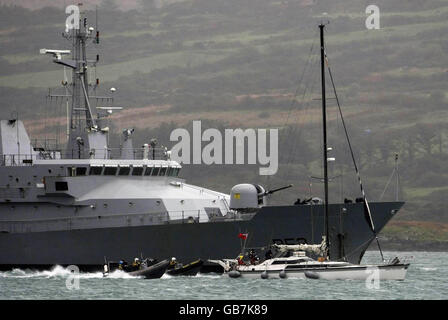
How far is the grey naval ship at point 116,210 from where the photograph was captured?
189 feet

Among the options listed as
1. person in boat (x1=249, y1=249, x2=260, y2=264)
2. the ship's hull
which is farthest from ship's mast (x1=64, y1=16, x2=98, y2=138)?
person in boat (x1=249, y1=249, x2=260, y2=264)

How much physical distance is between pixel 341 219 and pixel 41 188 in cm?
1696

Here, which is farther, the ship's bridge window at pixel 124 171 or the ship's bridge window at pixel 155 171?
the ship's bridge window at pixel 155 171

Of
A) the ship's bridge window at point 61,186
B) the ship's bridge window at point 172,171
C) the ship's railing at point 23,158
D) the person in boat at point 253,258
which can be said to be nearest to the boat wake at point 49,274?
the ship's bridge window at point 61,186

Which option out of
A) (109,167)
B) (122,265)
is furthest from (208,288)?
(109,167)

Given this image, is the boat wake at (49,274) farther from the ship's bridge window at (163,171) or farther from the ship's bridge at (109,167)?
the ship's bridge window at (163,171)

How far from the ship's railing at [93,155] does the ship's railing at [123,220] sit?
363 cm

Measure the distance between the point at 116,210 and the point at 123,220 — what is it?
0.74 meters

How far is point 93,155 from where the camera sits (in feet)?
203

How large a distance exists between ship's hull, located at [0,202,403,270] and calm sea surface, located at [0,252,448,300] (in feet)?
5.97

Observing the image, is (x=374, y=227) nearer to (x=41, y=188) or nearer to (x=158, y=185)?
(x=158, y=185)

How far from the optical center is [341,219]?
57594 mm

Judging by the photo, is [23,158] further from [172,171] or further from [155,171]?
[172,171]
